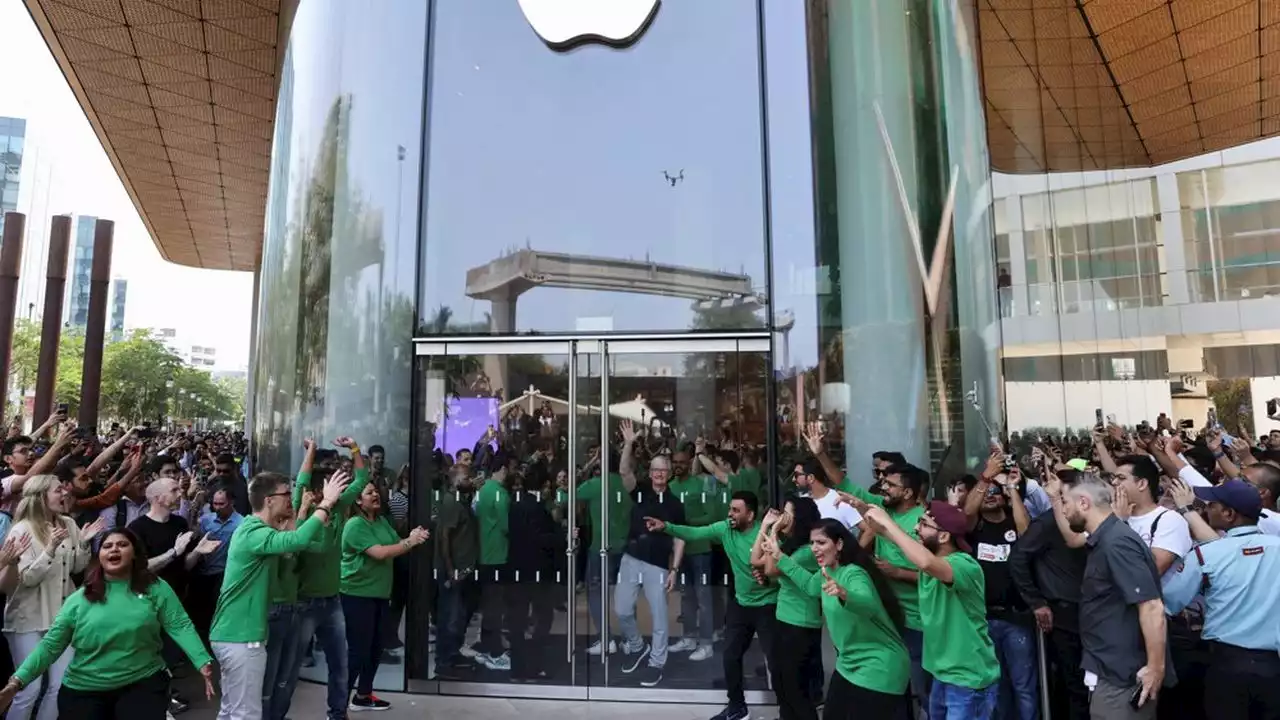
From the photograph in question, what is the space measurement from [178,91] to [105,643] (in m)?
19.8

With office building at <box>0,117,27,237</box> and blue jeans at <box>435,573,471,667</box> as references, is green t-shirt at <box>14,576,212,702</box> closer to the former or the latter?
blue jeans at <box>435,573,471,667</box>

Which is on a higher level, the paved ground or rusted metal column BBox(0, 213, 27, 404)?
rusted metal column BBox(0, 213, 27, 404)

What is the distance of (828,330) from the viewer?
270 inches

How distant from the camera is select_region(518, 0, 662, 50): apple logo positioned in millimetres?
7551

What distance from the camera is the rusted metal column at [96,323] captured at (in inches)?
1156

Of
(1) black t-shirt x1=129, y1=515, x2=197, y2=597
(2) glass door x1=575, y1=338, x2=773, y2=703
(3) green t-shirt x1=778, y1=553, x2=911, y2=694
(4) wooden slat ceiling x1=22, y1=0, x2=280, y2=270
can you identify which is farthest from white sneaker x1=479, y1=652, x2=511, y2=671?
(4) wooden slat ceiling x1=22, y1=0, x2=280, y2=270

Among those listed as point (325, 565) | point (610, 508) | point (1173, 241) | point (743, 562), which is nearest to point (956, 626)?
point (743, 562)

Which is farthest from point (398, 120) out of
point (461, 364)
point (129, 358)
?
point (129, 358)

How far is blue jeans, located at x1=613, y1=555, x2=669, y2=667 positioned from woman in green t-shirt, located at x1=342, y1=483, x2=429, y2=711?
1790mm

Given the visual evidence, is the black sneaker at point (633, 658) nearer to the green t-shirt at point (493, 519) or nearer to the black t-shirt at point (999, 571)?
the green t-shirt at point (493, 519)

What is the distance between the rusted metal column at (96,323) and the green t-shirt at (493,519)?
2752 centimetres

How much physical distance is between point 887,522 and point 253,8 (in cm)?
A: 1667

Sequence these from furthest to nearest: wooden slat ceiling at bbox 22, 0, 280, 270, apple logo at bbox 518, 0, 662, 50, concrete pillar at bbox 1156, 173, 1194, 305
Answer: concrete pillar at bbox 1156, 173, 1194, 305
wooden slat ceiling at bbox 22, 0, 280, 270
apple logo at bbox 518, 0, 662, 50

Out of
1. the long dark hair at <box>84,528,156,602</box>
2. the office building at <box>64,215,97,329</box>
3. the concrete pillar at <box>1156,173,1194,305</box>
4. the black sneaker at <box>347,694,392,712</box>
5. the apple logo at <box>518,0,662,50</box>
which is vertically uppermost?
the office building at <box>64,215,97,329</box>
